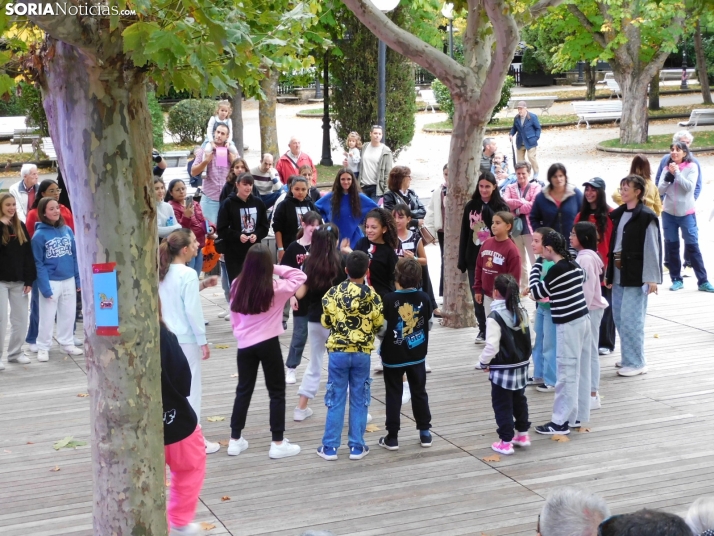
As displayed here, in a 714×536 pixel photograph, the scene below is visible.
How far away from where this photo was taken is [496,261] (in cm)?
930

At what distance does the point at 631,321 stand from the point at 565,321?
1807mm

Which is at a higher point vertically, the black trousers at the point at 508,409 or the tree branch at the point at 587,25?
the tree branch at the point at 587,25

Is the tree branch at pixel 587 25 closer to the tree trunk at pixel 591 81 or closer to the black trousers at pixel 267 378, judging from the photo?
the tree trunk at pixel 591 81

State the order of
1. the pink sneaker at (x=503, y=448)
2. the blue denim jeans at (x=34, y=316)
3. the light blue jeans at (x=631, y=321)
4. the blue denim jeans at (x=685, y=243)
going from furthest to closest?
the blue denim jeans at (x=685, y=243)
the blue denim jeans at (x=34, y=316)
the light blue jeans at (x=631, y=321)
the pink sneaker at (x=503, y=448)

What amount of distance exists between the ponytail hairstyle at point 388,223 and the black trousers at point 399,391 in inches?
63.8

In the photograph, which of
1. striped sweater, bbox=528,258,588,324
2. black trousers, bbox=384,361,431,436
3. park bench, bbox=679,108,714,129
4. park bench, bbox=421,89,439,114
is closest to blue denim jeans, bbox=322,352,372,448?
black trousers, bbox=384,361,431,436

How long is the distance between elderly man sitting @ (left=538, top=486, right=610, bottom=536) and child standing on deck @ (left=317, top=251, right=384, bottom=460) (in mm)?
3301

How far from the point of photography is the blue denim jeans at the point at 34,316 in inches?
421

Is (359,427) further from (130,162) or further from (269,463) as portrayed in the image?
(130,162)

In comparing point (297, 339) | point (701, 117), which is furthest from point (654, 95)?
point (297, 339)

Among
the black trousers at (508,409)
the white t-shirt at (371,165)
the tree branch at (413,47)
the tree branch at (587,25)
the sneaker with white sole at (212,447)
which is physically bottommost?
the sneaker with white sole at (212,447)

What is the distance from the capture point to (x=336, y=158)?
94.2 ft

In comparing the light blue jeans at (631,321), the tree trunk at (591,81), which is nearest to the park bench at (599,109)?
the tree trunk at (591,81)

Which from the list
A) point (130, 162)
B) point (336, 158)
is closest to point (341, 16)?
point (336, 158)
